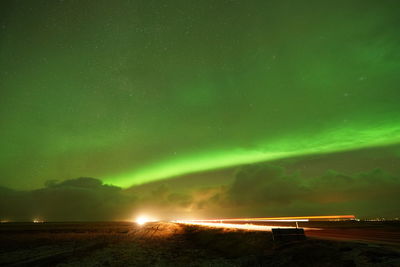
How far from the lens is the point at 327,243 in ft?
59.4

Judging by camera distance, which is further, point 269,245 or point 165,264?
point 165,264

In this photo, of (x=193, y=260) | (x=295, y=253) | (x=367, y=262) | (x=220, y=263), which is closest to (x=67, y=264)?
(x=193, y=260)

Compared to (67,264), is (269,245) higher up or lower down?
higher up

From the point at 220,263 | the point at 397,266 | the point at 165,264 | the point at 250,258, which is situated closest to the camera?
the point at 397,266

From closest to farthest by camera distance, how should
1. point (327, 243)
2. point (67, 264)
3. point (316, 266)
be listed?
point (316, 266) → point (327, 243) → point (67, 264)

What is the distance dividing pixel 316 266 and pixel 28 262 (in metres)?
33.0

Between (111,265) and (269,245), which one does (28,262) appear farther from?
(269,245)

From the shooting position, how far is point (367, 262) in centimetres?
1312

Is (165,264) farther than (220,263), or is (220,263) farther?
(165,264)

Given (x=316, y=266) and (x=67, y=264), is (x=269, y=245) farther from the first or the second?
(x=67, y=264)

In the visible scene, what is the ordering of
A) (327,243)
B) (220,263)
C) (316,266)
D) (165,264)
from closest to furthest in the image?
(316,266) → (327,243) → (220,263) → (165,264)

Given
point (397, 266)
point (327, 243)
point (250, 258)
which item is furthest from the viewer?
point (250, 258)

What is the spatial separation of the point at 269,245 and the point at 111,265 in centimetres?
1687

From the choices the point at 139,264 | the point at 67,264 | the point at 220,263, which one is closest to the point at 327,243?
the point at 220,263
